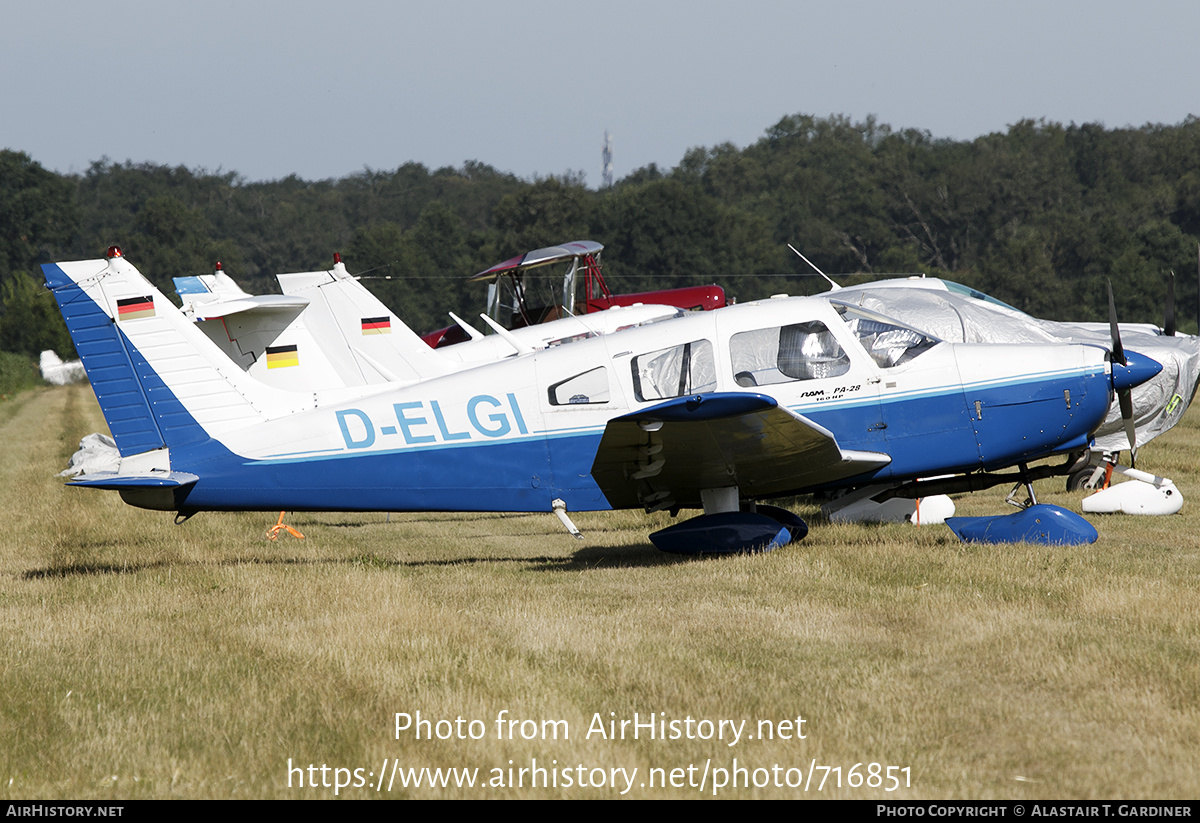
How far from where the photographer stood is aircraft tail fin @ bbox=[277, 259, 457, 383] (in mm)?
13969

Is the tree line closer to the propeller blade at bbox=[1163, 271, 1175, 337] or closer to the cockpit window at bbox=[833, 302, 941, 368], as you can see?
the propeller blade at bbox=[1163, 271, 1175, 337]

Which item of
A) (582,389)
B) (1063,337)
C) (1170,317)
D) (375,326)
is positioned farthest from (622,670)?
(375,326)

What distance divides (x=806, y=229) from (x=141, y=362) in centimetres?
6588

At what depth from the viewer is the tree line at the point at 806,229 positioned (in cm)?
5544

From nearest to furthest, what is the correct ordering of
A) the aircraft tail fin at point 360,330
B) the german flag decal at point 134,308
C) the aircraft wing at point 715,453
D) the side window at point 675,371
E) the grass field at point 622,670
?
the grass field at point 622,670 → the aircraft wing at point 715,453 → the side window at point 675,371 → the german flag decal at point 134,308 → the aircraft tail fin at point 360,330

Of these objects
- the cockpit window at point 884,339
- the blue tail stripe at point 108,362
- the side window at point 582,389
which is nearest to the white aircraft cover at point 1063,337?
the cockpit window at point 884,339

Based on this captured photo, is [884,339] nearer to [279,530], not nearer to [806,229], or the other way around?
[279,530]

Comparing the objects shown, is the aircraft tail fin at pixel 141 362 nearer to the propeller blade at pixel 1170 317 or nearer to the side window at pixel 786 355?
the side window at pixel 786 355

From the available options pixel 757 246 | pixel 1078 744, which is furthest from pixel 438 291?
pixel 1078 744

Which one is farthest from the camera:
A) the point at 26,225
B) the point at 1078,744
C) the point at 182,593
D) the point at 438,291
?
the point at 26,225

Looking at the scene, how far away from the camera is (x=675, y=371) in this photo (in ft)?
27.6

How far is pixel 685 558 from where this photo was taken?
894 cm

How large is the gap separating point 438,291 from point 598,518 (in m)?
54.9

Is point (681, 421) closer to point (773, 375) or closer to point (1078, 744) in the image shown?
point (773, 375)
